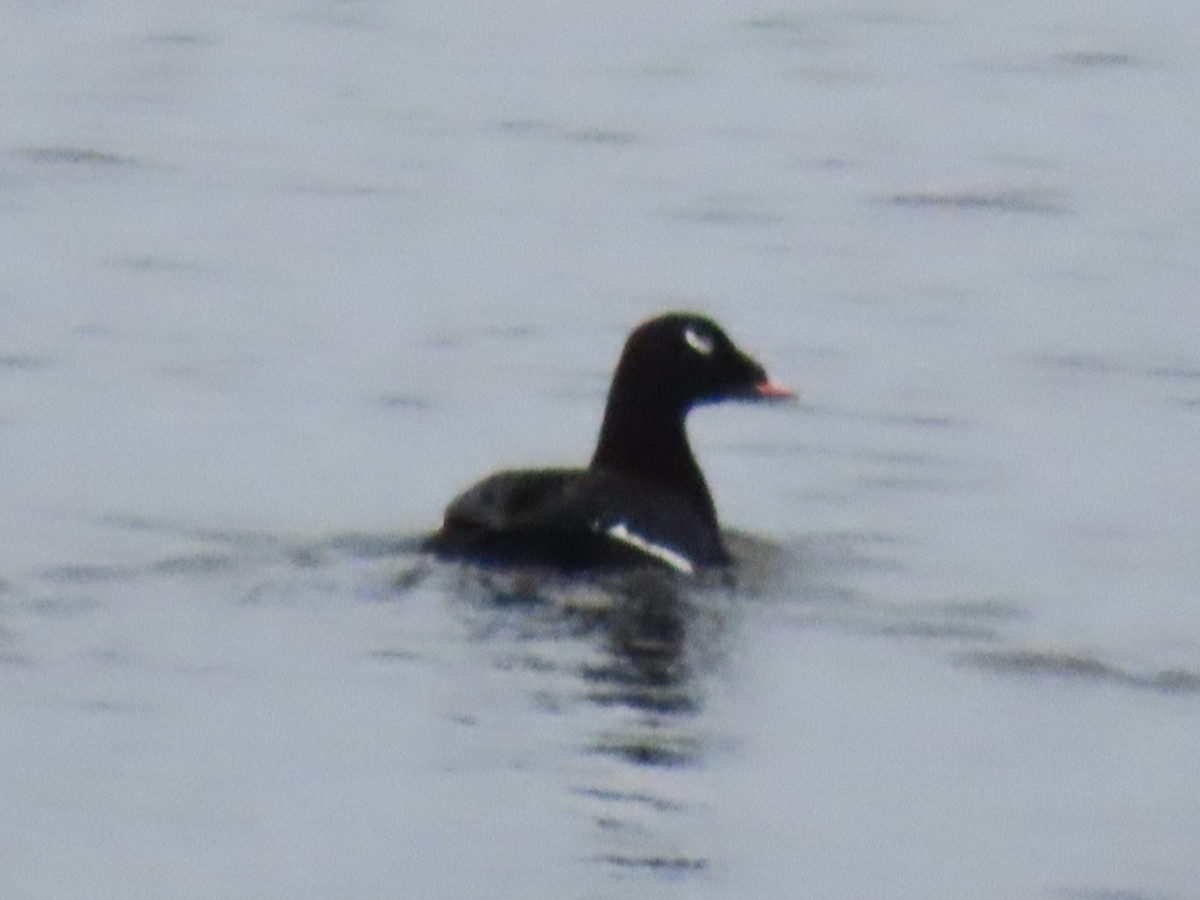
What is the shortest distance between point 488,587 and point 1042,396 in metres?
4.77

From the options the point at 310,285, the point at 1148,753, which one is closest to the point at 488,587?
the point at 1148,753

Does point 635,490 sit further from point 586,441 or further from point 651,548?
point 586,441

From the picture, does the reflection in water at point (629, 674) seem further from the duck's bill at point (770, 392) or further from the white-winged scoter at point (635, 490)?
the duck's bill at point (770, 392)

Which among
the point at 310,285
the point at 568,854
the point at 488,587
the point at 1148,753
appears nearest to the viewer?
the point at 568,854

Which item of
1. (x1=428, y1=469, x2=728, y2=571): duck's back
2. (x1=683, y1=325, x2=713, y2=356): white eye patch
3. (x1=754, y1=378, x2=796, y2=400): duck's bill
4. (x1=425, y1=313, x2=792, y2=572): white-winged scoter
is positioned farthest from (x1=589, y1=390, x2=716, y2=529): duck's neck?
(x1=428, y1=469, x2=728, y2=571): duck's back

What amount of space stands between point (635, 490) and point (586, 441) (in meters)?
3.14

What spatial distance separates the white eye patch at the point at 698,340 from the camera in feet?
43.9

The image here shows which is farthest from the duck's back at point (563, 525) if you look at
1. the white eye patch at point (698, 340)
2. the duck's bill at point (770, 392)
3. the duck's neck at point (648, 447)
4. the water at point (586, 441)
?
the duck's bill at point (770, 392)

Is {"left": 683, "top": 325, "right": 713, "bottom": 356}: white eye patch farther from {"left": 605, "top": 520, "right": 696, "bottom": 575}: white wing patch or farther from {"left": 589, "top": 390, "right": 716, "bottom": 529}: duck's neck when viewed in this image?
{"left": 605, "top": 520, "right": 696, "bottom": 575}: white wing patch

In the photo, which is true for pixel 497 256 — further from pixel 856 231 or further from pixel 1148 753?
pixel 1148 753

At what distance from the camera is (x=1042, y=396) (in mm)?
16359

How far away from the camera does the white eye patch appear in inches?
526

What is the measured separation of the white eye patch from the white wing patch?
1.02m

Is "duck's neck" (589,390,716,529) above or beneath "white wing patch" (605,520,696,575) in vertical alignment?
above
